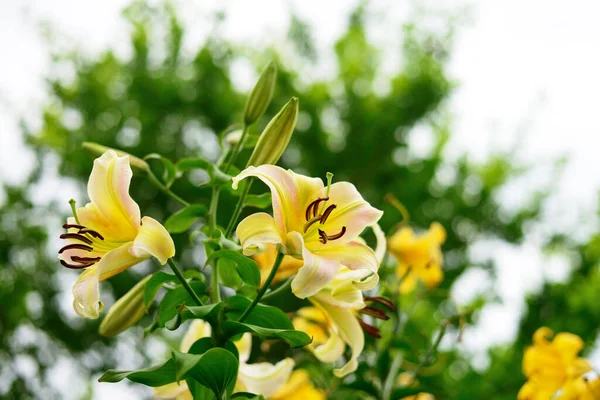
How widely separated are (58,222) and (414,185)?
227 cm

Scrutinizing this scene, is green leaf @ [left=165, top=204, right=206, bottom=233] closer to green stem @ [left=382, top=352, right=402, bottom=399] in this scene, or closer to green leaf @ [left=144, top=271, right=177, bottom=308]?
green leaf @ [left=144, top=271, right=177, bottom=308]

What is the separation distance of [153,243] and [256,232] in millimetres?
76

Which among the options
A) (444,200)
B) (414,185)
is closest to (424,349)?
(414,185)

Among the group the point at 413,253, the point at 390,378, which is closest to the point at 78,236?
the point at 390,378

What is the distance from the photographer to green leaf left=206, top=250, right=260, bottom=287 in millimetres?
521

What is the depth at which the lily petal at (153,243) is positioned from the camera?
0.46 metres

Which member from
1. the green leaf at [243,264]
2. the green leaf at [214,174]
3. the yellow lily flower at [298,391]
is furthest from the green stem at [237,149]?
the yellow lily flower at [298,391]

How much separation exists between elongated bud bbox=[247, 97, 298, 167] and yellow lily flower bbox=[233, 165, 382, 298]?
0.07 meters

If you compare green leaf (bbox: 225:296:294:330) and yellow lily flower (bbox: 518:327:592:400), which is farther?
yellow lily flower (bbox: 518:327:592:400)

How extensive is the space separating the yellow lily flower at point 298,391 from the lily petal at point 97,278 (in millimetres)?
423

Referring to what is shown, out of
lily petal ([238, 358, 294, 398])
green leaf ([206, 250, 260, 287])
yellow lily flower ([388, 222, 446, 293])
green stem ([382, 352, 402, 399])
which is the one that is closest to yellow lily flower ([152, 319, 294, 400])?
lily petal ([238, 358, 294, 398])

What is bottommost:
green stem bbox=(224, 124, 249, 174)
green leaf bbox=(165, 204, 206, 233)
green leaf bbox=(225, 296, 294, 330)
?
green leaf bbox=(225, 296, 294, 330)

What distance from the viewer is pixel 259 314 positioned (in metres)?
0.55

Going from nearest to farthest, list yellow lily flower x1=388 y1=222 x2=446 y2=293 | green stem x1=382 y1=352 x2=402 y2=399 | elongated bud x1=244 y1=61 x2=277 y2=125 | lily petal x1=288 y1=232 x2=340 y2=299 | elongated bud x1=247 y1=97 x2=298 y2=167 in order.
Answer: lily petal x1=288 y1=232 x2=340 y2=299 → elongated bud x1=247 y1=97 x2=298 y2=167 → elongated bud x1=244 y1=61 x2=277 y2=125 → green stem x1=382 y1=352 x2=402 y2=399 → yellow lily flower x1=388 y1=222 x2=446 y2=293
